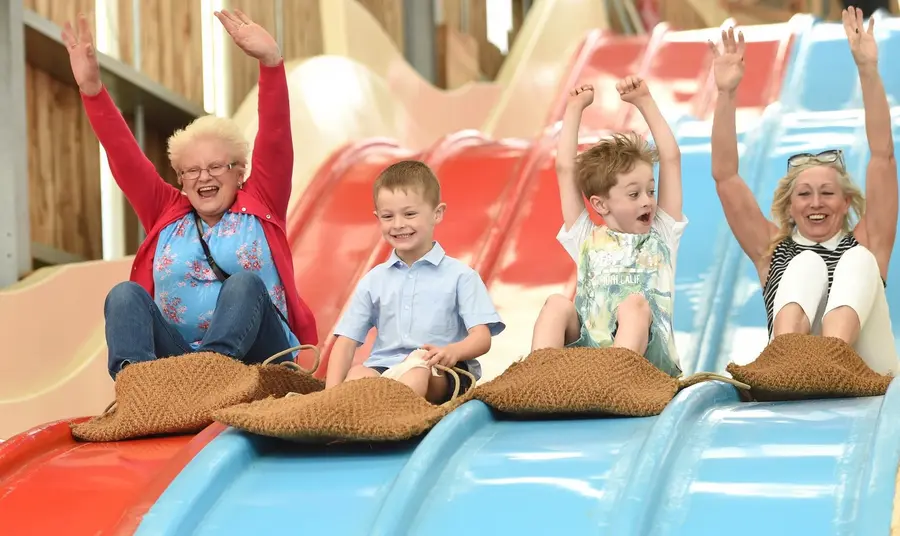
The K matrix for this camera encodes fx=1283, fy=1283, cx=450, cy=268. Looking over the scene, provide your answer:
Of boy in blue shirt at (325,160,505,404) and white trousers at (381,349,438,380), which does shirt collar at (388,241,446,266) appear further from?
white trousers at (381,349,438,380)

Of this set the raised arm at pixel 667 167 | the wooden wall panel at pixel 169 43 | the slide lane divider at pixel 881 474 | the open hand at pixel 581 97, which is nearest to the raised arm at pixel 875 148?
the raised arm at pixel 667 167

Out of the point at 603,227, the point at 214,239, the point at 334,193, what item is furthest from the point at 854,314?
the point at 334,193

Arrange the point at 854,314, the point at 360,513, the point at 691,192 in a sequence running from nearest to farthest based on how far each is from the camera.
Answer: the point at 360,513
the point at 854,314
the point at 691,192

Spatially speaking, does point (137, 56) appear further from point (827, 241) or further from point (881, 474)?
point (881, 474)

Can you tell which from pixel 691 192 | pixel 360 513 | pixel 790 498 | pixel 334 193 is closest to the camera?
pixel 790 498

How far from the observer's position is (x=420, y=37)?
6.00 metres

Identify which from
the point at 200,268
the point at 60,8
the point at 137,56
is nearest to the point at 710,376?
the point at 200,268

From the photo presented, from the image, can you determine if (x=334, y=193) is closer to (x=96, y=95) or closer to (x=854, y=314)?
(x=96, y=95)

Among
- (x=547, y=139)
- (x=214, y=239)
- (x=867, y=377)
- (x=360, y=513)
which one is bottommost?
(x=360, y=513)

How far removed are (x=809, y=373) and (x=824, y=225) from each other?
0.68m

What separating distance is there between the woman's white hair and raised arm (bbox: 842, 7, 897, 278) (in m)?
1.34

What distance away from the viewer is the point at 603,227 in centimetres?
271

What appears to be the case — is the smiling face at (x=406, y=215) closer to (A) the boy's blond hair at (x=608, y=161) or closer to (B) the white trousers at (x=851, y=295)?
(A) the boy's blond hair at (x=608, y=161)

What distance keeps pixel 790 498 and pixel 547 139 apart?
2.44 meters
